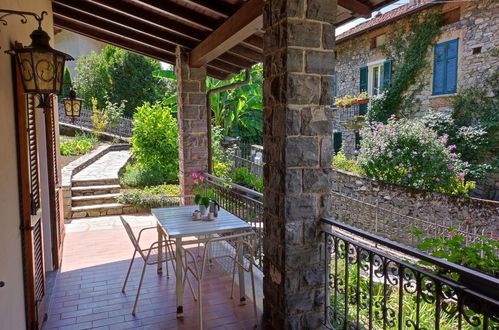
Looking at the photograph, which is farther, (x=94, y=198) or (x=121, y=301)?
(x=94, y=198)

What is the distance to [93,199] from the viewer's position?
26.1 ft

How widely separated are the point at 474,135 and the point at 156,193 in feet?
26.3

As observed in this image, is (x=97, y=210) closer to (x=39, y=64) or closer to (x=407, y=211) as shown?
(x=39, y=64)

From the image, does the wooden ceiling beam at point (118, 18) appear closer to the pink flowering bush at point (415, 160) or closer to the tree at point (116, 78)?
the pink flowering bush at point (415, 160)

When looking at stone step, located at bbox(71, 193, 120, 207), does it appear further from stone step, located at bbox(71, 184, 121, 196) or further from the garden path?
stone step, located at bbox(71, 184, 121, 196)

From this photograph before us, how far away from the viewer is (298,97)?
107 inches

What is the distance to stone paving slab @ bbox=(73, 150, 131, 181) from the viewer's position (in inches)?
341

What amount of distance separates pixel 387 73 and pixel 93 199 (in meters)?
9.59

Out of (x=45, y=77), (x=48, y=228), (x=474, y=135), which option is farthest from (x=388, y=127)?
(x=45, y=77)

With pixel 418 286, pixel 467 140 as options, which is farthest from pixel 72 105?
pixel 467 140

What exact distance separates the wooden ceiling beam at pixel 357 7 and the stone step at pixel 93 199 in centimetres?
645

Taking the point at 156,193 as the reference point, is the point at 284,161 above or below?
above

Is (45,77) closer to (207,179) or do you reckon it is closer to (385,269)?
(385,269)

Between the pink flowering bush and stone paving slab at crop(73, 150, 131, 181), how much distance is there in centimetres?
650
